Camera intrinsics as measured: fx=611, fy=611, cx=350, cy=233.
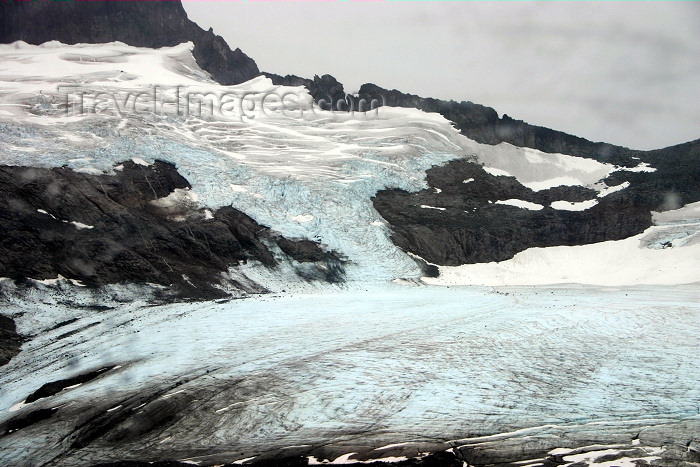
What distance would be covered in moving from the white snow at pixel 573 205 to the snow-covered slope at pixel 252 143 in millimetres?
2308

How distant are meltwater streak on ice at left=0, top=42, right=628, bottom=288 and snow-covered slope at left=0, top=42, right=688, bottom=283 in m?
0.10

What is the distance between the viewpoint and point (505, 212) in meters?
43.8

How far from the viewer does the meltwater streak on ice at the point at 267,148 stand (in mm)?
35625

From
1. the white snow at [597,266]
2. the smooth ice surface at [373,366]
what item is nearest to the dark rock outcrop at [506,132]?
the white snow at [597,266]

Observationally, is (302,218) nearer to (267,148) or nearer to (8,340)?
(267,148)

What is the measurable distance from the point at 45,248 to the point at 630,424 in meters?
24.4

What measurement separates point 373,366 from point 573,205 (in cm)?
3274

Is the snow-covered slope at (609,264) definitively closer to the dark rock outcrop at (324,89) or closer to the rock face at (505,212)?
the rock face at (505,212)

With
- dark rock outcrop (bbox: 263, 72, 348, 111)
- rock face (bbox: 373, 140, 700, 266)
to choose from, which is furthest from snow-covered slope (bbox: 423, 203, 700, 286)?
dark rock outcrop (bbox: 263, 72, 348, 111)

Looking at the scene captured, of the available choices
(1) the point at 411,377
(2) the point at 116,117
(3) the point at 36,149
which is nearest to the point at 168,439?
(1) the point at 411,377

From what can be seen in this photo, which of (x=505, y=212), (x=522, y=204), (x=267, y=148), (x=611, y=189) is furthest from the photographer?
(x=611, y=189)

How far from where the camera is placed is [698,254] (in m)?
34.8

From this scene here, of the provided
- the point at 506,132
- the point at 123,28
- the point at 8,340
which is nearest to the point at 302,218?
the point at 8,340

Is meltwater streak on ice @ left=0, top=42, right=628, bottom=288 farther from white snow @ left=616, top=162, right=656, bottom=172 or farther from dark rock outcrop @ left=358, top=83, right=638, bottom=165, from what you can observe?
white snow @ left=616, top=162, right=656, bottom=172
